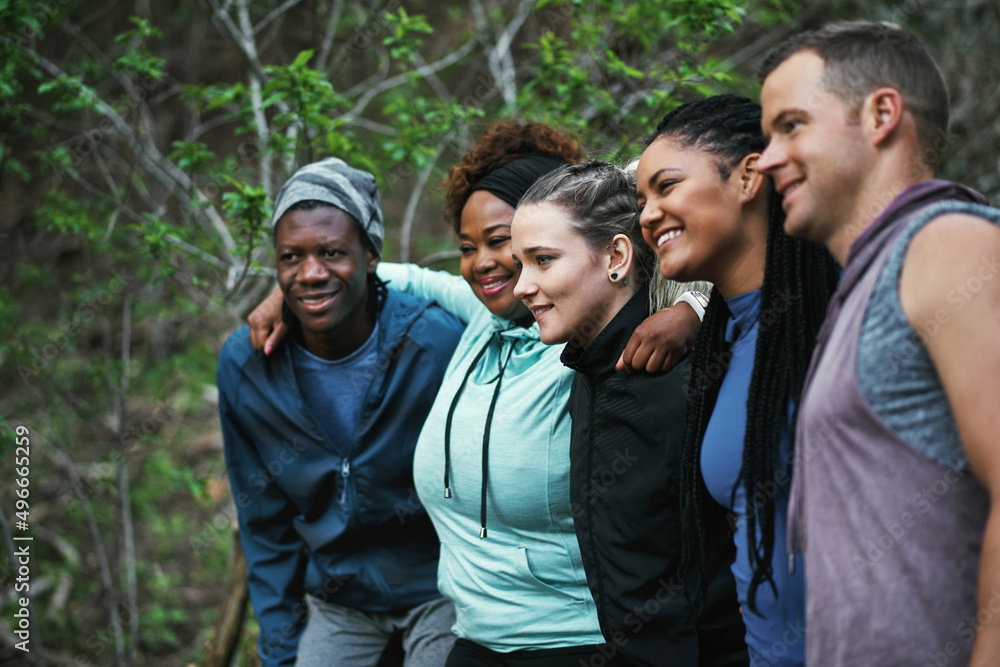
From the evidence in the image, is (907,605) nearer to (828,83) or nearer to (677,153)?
(828,83)

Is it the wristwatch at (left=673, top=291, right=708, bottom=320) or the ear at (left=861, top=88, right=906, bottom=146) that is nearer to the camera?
the ear at (left=861, top=88, right=906, bottom=146)

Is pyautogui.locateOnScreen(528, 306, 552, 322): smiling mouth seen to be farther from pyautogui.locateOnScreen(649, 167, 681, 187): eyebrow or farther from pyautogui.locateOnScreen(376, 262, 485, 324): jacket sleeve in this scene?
pyautogui.locateOnScreen(376, 262, 485, 324): jacket sleeve

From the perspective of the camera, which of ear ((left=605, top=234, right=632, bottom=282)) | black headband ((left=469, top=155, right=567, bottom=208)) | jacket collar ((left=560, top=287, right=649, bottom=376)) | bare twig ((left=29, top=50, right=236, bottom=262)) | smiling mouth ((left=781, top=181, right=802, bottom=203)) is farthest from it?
bare twig ((left=29, top=50, right=236, bottom=262))

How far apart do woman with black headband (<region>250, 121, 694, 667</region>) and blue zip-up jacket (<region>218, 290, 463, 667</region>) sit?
27 centimetres

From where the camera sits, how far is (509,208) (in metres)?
2.67

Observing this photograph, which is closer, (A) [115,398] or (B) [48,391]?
(A) [115,398]

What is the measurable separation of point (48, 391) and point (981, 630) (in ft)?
19.9

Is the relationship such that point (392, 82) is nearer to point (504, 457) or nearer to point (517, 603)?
point (504, 457)

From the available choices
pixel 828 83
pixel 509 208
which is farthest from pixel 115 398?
pixel 828 83

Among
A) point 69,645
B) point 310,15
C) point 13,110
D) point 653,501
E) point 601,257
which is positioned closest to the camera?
point 653,501

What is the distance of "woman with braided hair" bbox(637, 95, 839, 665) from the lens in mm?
1688

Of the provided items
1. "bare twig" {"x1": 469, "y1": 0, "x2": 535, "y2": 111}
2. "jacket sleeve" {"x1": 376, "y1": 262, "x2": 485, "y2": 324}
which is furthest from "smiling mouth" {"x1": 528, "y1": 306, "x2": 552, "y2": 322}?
"bare twig" {"x1": 469, "y1": 0, "x2": 535, "y2": 111}

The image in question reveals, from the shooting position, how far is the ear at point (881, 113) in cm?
140

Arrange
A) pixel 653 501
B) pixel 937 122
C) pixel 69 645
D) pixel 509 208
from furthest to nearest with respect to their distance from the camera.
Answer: pixel 69 645 < pixel 509 208 < pixel 653 501 < pixel 937 122
